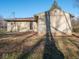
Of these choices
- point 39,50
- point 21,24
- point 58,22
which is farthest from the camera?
point 21,24

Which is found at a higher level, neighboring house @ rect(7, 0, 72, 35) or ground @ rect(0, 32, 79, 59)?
neighboring house @ rect(7, 0, 72, 35)

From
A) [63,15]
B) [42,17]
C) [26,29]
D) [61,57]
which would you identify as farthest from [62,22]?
[26,29]

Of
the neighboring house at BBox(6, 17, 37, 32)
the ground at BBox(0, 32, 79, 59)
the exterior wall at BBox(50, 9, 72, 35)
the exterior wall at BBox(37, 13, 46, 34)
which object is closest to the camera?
the ground at BBox(0, 32, 79, 59)

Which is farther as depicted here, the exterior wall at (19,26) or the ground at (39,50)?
the exterior wall at (19,26)

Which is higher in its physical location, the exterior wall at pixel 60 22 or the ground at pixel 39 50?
the exterior wall at pixel 60 22

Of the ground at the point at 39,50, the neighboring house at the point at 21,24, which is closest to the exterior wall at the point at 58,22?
the ground at the point at 39,50

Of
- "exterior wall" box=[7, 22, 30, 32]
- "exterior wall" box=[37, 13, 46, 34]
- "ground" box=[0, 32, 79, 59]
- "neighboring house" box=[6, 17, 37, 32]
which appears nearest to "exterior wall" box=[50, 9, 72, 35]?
"exterior wall" box=[37, 13, 46, 34]

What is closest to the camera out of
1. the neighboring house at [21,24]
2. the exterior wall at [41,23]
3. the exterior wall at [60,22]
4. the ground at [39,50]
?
the ground at [39,50]

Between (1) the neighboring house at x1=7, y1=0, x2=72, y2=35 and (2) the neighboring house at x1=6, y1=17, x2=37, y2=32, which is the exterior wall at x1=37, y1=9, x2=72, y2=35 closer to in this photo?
(1) the neighboring house at x1=7, y1=0, x2=72, y2=35

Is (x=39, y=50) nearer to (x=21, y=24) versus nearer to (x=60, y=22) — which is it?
(x=60, y=22)

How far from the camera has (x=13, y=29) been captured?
39.6m

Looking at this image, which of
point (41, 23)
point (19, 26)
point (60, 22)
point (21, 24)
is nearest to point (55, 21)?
point (60, 22)

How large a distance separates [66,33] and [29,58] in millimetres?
14367

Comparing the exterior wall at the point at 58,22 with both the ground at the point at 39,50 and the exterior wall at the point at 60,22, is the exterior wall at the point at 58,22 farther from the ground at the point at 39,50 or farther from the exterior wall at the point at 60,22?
the ground at the point at 39,50
